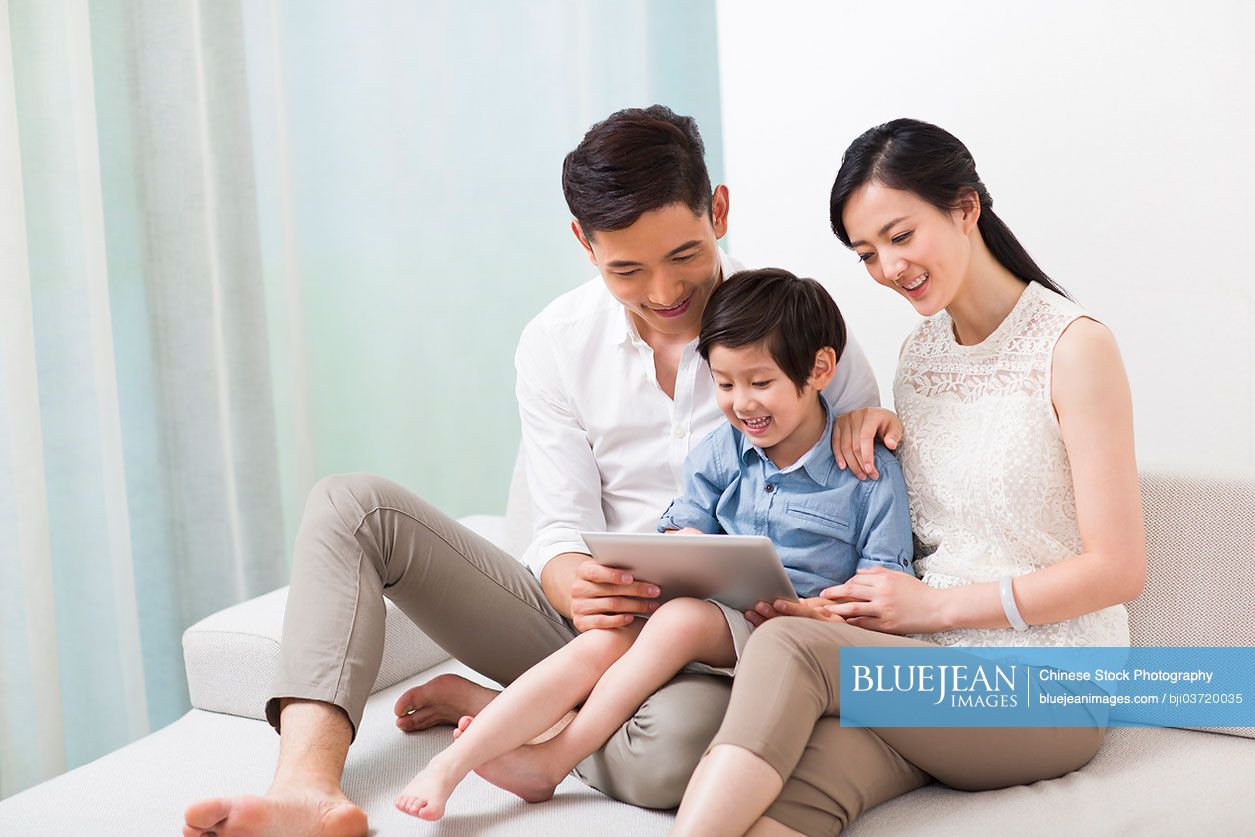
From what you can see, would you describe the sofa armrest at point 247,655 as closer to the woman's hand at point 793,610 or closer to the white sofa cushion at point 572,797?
the white sofa cushion at point 572,797

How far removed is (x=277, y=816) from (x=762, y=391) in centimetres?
84

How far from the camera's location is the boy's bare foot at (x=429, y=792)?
4.80 ft

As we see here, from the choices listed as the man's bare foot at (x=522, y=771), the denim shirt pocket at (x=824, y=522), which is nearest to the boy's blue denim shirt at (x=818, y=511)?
the denim shirt pocket at (x=824, y=522)

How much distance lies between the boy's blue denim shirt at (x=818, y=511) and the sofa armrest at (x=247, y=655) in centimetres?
66

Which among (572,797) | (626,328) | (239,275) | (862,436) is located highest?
(239,275)

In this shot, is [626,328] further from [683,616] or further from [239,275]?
[239,275]

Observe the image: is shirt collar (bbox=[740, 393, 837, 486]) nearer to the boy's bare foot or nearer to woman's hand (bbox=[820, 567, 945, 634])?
woman's hand (bbox=[820, 567, 945, 634])

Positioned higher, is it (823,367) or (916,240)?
(916,240)

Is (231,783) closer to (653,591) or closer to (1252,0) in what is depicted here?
(653,591)

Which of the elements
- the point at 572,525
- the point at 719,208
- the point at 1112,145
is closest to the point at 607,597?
the point at 572,525

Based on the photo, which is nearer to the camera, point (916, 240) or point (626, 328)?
point (916, 240)

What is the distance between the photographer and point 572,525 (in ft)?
6.33

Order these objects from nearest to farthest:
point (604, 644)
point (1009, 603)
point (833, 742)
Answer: point (833, 742), point (1009, 603), point (604, 644)

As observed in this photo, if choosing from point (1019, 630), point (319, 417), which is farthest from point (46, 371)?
point (1019, 630)
